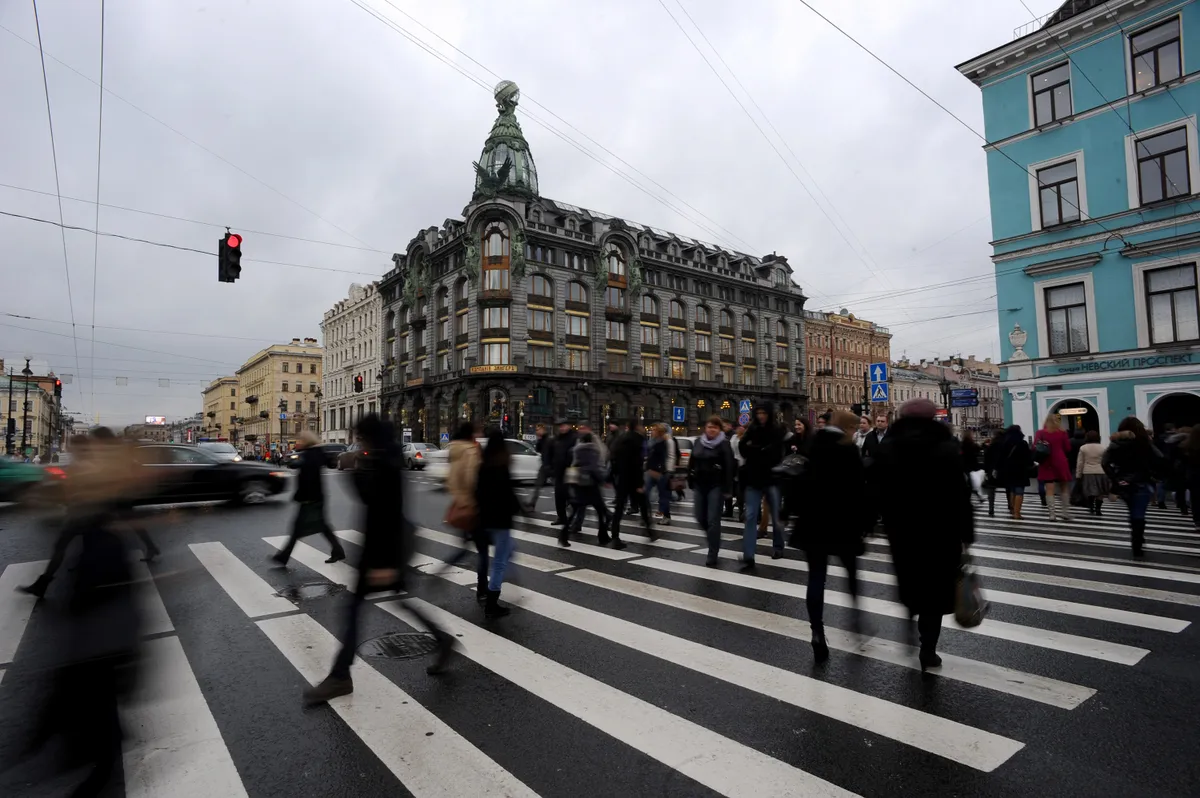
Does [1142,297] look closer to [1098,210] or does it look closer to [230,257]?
[1098,210]

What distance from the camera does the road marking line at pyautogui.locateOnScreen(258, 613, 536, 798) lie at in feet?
9.88

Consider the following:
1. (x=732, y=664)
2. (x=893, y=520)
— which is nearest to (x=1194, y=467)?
(x=893, y=520)

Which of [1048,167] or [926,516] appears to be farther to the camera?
[1048,167]

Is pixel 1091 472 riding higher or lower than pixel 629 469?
lower

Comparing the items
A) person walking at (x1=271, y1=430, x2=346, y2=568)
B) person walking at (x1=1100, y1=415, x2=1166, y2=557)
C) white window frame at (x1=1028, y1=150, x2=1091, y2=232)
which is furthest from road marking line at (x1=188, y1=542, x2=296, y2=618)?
white window frame at (x1=1028, y1=150, x2=1091, y2=232)

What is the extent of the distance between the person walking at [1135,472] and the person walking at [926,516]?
5653mm

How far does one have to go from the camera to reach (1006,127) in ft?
78.5

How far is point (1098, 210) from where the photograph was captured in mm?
21672

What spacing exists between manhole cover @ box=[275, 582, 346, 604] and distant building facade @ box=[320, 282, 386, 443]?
6909cm

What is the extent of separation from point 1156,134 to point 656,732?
2679 cm

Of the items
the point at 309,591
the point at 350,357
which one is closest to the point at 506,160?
the point at 350,357

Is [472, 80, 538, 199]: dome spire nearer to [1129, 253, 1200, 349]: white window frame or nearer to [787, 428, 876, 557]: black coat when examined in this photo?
[1129, 253, 1200, 349]: white window frame

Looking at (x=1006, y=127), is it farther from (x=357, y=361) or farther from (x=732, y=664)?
(x=357, y=361)

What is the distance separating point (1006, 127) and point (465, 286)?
4443cm
